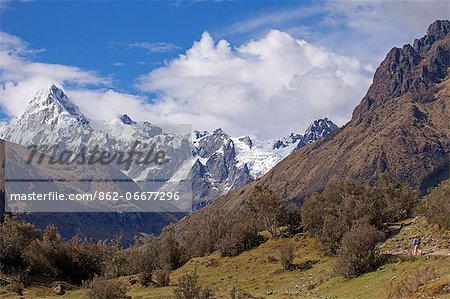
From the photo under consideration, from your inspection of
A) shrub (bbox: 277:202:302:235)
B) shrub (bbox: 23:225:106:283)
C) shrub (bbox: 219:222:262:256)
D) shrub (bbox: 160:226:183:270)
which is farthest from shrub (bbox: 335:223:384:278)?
shrub (bbox: 160:226:183:270)

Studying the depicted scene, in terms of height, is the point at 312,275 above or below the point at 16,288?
below

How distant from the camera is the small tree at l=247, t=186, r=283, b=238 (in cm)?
8069

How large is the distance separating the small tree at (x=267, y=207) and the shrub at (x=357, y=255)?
31.3 m

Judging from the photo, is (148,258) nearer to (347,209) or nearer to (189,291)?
(347,209)

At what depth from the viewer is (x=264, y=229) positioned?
9088cm

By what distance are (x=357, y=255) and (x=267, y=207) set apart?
3463 centimetres

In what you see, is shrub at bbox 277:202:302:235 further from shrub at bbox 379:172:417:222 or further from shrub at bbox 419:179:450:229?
shrub at bbox 419:179:450:229

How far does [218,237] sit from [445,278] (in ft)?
205

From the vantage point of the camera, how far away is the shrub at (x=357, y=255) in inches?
1833

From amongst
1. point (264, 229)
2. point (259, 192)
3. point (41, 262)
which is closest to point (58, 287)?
point (41, 262)

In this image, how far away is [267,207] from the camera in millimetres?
81375

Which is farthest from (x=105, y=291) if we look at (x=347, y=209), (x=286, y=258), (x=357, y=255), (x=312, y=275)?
(x=347, y=209)

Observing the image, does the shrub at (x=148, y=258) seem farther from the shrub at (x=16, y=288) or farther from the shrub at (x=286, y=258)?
the shrub at (x=286, y=258)

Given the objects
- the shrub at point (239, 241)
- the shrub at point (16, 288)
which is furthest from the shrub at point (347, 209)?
the shrub at point (16, 288)
